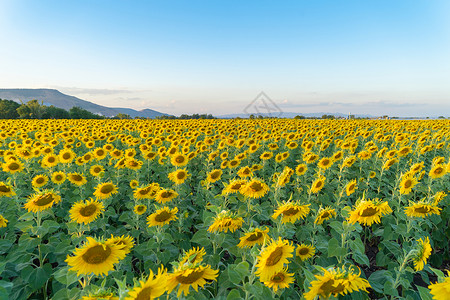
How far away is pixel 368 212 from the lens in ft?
9.77

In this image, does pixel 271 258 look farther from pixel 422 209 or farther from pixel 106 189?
pixel 106 189

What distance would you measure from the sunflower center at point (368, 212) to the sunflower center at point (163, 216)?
2492 mm

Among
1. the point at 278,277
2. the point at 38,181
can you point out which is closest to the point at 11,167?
the point at 38,181

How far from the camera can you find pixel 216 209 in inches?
125

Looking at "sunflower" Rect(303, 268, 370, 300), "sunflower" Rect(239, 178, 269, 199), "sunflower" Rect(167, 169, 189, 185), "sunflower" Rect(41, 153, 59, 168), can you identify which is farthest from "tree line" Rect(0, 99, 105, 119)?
"sunflower" Rect(303, 268, 370, 300)

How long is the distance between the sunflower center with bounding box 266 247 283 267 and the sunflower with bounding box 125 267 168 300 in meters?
0.86

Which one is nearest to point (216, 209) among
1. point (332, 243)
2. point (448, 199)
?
point (332, 243)

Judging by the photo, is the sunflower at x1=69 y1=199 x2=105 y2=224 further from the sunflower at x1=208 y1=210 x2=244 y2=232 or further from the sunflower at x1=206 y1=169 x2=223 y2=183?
the sunflower at x1=206 y1=169 x2=223 y2=183

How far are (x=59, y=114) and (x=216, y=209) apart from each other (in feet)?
183

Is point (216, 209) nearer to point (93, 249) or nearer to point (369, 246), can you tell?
point (93, 249)

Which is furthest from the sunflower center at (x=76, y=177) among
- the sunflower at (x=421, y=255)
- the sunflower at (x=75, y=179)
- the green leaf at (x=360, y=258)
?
the sunflower at (x=421, y=255)

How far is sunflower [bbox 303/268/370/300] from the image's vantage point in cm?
184

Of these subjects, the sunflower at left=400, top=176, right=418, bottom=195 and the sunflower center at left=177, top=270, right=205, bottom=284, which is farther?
the sunflower at left=400, top=176, right=418, bottom=195

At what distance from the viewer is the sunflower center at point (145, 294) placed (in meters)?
1.56
